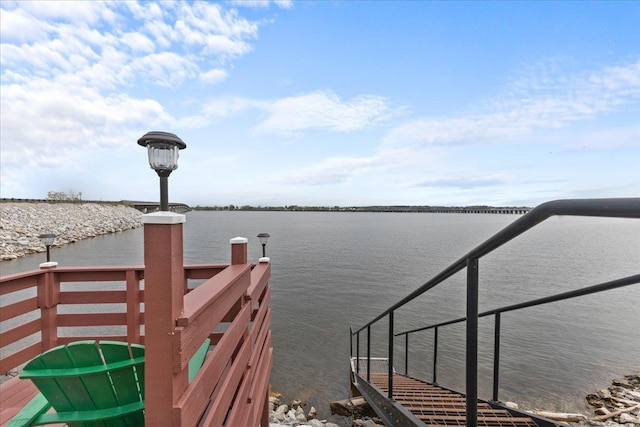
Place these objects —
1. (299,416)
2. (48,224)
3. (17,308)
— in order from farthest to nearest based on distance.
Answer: (48,224), (299,416), (17,308)

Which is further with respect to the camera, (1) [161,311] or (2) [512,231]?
(1) [161,311]

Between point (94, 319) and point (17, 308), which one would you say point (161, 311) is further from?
point (94, 319)

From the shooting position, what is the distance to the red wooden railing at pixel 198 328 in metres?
1.26

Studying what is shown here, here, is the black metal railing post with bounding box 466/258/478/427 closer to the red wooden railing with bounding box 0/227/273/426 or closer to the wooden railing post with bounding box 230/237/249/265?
the red wooden railing with bounding box 0/227/273/426

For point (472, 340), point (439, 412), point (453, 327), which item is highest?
point (472, 340)

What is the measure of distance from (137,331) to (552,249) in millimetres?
33716

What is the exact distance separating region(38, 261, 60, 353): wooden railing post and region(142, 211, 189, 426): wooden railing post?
2572mm

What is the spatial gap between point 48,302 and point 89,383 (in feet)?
6.88

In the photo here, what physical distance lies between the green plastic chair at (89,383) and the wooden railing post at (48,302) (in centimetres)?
167

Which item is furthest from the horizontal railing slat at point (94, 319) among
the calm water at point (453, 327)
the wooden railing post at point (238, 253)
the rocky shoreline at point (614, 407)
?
the rocky shoreline at point (614, 407)

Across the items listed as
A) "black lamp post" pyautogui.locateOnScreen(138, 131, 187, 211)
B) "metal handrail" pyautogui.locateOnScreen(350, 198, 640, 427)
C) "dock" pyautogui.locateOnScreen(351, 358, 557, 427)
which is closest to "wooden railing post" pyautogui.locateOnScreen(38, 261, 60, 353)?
"black lamp post" pyautogui.locateOnScreen(138, 131, 187, 211)

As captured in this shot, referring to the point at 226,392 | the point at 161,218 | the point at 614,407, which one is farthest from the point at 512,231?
the point at 614,407

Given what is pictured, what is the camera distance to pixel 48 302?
2.93 m

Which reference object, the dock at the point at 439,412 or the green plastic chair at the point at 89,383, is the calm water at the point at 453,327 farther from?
the green plastic chair at the point at 89,383
